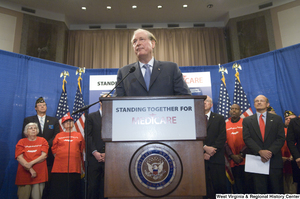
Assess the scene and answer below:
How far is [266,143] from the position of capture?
9.95 ft

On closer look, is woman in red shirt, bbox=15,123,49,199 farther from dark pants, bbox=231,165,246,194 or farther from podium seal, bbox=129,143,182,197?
dark pants, bbox=231,165,246,194

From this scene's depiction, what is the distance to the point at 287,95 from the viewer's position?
424 centimetres

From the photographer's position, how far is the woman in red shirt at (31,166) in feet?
11.2

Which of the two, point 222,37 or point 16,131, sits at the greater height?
point 222,37

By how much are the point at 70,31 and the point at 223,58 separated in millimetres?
5426

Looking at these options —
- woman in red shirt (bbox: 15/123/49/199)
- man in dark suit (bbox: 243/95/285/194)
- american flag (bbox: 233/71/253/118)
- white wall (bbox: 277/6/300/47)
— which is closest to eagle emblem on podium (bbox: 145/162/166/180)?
man in dark suit (bbox: 243/95/285/194)

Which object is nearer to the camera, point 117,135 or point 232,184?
point 117,135

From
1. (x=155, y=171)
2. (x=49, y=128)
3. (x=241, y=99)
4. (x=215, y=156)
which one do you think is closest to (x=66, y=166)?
(x=49, y=128)

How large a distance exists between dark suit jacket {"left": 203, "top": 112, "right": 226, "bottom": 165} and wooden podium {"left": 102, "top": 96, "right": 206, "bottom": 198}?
2.32 m

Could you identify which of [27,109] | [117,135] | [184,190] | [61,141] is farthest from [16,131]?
[184,190]

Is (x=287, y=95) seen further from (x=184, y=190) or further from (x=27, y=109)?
(x=27, y=109)

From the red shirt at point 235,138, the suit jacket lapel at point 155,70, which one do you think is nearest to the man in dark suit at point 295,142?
the red shirt at point 235,138

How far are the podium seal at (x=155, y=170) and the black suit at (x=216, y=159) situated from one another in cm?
236

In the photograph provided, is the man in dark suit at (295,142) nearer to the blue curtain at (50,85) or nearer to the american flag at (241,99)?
the blue curtain at (50,85)
